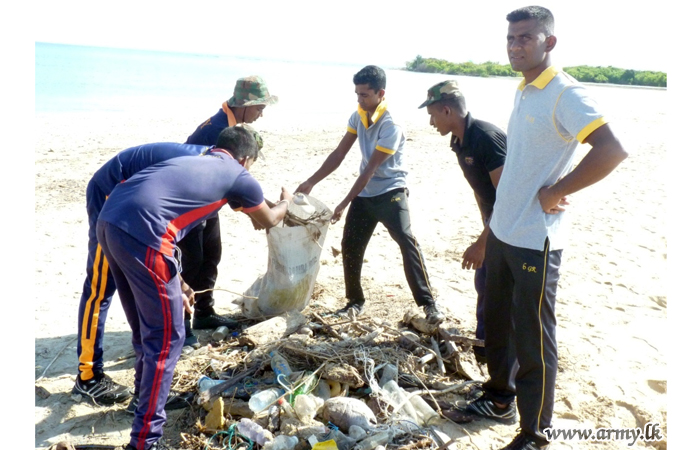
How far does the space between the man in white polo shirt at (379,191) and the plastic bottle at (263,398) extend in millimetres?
1457

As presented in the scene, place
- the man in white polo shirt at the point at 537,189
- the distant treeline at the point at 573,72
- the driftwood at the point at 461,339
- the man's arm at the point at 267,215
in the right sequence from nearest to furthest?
the man in white polo shirt at the point at 537,189 → the man's arm at the point at 267,215 → the driftwood at the point at 461,339 → the distant treeline at the point at 573,72

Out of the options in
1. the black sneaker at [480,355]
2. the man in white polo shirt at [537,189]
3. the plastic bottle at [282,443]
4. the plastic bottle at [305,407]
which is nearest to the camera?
the man in white polo shirt at [537,189]

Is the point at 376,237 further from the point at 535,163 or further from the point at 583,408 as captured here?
the point at 535,163

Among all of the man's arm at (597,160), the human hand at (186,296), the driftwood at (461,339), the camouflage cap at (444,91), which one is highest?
the camouflage cap at (444,91)

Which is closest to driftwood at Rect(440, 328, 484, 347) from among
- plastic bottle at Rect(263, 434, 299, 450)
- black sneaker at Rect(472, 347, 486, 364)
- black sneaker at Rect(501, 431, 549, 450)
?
black sneaker at Rect(472, 347, 486, 364)

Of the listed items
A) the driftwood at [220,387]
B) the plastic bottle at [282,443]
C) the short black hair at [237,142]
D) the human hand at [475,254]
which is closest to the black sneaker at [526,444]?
the human hand at [475,254]

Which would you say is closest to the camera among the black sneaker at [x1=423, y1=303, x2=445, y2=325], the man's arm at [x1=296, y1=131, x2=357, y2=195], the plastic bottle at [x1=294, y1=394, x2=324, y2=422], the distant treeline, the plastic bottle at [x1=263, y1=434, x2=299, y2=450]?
the plastic bottle at [x1=263, y1=434, x2=299, y2=450]

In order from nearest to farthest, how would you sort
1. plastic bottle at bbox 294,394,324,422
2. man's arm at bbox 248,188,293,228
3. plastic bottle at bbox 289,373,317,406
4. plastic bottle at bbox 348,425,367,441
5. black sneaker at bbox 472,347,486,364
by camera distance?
plastic bottle at bbox 348,425,367,441 → plastic bottle at bbox 294,394,324,422 → man's arm at bbox 248,188,293,228 → plastic bottle at bbox 289,373,317,406 → black sneaker at bbox 472,347,486,364

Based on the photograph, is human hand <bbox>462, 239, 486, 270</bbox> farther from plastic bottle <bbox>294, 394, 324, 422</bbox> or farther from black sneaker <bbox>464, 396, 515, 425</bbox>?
plastic bottle <bbox>294, 394, 324, 422</bbox>

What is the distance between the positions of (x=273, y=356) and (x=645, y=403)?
251cm

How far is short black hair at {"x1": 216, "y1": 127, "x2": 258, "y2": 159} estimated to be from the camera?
3.27m

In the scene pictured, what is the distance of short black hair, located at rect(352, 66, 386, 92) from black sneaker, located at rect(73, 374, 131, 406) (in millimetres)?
2799

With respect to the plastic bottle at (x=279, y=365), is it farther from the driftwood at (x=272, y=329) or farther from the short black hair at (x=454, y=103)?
the short black hair at (x=454, y=103)

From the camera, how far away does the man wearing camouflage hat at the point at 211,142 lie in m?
4.14
